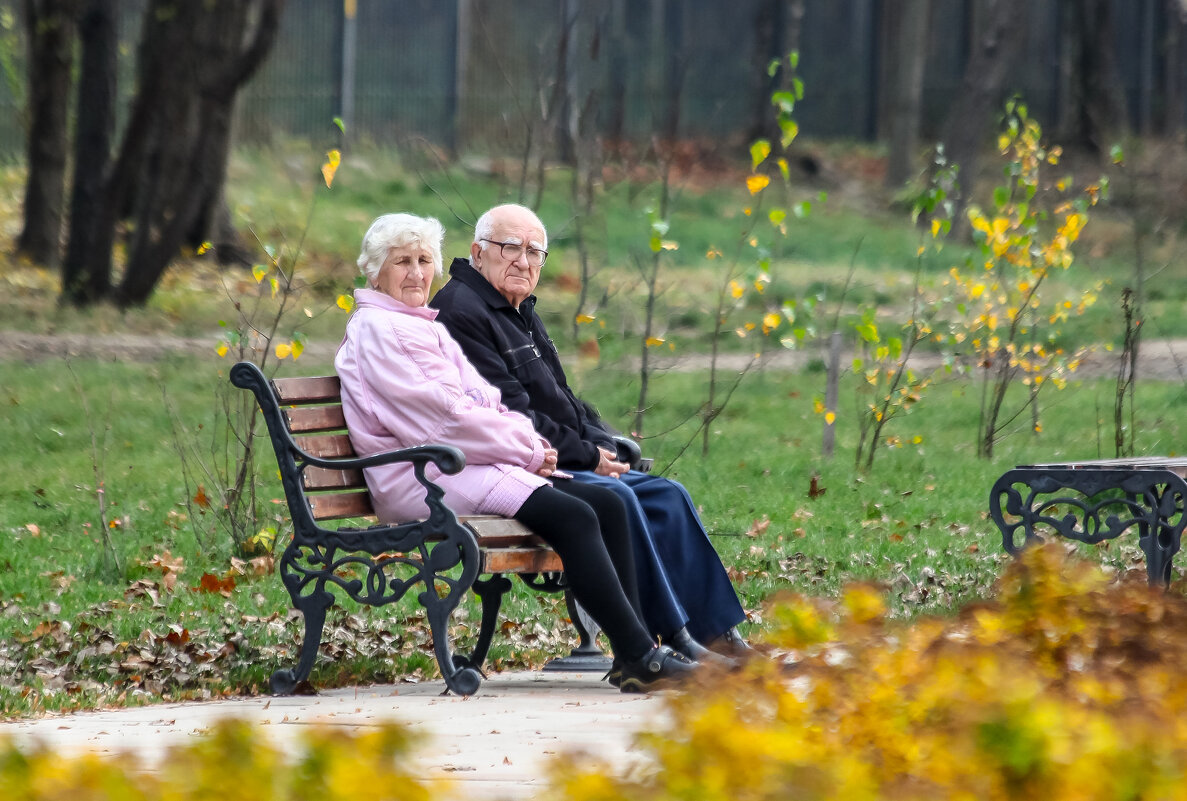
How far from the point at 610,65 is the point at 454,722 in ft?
104

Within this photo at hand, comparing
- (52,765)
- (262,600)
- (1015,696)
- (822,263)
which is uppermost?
(822,263)

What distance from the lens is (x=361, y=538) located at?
521 cm

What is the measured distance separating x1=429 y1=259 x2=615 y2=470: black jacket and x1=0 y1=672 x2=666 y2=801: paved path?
805mm

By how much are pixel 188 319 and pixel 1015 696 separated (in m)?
15.6

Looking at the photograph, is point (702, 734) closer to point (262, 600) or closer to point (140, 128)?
point (262, 600)

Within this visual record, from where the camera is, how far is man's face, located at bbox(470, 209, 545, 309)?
18.4ft

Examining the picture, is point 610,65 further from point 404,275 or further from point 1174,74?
point 404,275

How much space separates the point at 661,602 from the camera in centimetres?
519

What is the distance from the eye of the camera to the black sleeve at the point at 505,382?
5480 mm

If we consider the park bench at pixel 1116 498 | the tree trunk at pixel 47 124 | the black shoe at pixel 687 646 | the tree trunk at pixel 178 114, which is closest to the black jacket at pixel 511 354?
the black shoe at pixel 687 646

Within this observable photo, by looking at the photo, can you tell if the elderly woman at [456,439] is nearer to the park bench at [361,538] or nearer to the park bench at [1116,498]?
the park bench at [361,538]

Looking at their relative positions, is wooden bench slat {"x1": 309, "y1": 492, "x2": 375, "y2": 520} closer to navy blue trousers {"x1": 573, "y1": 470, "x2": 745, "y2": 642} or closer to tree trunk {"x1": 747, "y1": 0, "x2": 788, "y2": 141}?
navy blue trousers {"x1": 573, "y1": 470, "x2": 745, "y2": 642}

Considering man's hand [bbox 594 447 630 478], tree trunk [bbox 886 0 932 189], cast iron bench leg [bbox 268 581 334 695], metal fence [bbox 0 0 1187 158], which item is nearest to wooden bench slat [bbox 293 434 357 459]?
cast iron bench leg [bbox 268 581 334 695]

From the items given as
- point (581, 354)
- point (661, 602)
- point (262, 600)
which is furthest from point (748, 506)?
point (581, 354)
